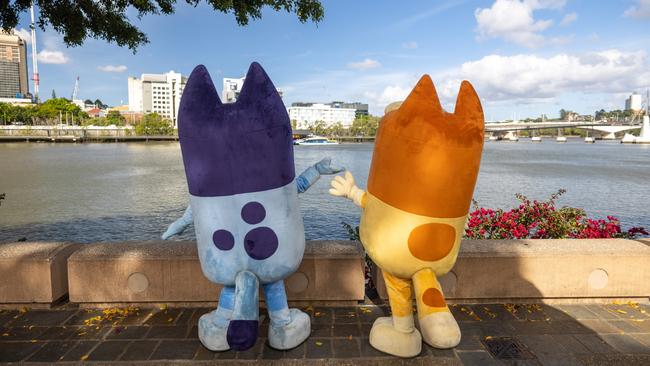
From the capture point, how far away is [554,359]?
360cm

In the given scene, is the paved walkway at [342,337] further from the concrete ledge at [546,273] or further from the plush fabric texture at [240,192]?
the plush fabric texture at [240,192]

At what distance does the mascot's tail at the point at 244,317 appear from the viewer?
11.0 ft

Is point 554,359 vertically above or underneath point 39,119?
underneath

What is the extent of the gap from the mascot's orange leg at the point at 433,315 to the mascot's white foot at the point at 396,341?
18 centimetres

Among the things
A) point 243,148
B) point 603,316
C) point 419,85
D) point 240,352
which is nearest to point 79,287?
point 240,352

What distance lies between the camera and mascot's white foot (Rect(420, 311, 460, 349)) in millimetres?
3346

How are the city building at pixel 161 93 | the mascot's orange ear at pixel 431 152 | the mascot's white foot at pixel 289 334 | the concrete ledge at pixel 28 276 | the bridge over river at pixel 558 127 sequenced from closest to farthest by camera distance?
1. the mascot's orange ear at pixel 431 152
2. the mascot's white foot at pixel 289 334
3. the concrete ledge at pixel 28 276
4. the bridge over river at pixel 558 127
5. the city building at pixel 161 93

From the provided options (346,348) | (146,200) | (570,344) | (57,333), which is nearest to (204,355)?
(346,348)

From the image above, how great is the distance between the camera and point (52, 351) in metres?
3.67

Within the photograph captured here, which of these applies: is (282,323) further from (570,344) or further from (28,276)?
(28,276)

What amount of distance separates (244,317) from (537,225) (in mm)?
5131

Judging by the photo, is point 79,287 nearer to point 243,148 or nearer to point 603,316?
point 243,148

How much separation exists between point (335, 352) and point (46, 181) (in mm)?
24501

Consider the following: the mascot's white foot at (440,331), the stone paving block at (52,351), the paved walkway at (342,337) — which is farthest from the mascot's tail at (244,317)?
the stone paving block at (52,351)
